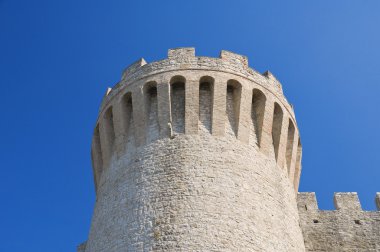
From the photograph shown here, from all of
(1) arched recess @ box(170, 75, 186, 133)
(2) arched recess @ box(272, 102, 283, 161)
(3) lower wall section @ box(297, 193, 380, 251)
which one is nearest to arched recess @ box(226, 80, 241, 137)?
(1) arched recess @ box(170, 75, 186, 133)

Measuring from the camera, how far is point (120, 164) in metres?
12.3

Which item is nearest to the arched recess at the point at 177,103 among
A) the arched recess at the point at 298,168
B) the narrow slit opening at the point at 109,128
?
the narrow slit opening at the point at 109,128

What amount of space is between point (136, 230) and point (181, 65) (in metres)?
4.69

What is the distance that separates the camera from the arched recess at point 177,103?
12.2 metres

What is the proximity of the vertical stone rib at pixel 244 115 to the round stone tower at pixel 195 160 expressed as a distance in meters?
0.03

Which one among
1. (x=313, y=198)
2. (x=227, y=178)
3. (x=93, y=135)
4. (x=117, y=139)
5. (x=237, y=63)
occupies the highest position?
(x=237, y=63)

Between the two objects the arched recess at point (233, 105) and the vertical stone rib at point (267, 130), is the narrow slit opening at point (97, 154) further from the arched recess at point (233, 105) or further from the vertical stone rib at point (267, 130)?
the vertical stone rib at point (267, 130)

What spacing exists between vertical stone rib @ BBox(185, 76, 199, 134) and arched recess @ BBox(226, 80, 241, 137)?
0.85 metres

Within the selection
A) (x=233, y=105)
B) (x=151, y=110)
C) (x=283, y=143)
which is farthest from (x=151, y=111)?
(x=283, y=143)

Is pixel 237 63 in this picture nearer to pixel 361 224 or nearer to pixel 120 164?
pixel 120 164

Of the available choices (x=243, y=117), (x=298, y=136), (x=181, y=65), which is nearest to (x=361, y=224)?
(x=298, y=136)

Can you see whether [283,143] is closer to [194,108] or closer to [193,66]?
[194,108]

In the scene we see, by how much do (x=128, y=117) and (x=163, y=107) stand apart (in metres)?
1.23

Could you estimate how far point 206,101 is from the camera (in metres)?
12.6
